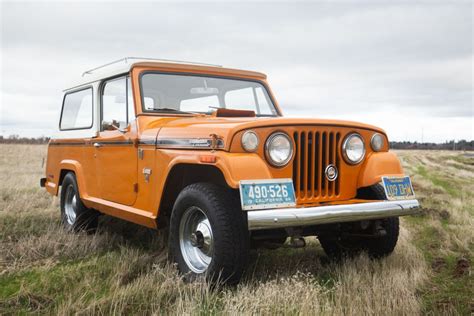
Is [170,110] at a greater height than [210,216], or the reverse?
[170,110]

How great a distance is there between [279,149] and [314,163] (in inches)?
14.3

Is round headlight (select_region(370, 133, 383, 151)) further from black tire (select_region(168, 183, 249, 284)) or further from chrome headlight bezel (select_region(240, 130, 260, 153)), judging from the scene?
black tire (select_region(168, 183, 249, 284))

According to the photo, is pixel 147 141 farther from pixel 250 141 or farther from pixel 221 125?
pixel 250 141

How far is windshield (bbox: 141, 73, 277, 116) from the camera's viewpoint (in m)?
5.14

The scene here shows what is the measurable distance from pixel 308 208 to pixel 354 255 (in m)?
1.58

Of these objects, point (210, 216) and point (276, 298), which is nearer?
point (276, 298)

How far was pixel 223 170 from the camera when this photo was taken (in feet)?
11.8

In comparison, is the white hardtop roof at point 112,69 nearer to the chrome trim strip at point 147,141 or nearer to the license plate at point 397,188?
the chrome trim strip at point 147,141

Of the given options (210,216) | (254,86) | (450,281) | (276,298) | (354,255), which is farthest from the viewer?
(254,86)

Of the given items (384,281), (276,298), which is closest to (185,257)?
(276,298)

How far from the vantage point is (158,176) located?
174 inches

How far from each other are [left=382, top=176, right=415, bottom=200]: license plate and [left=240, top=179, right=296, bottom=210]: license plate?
105cm

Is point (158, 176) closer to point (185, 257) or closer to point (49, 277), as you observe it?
point (185, 257)

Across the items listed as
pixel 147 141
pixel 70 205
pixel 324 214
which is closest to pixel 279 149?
pixel 324 214
